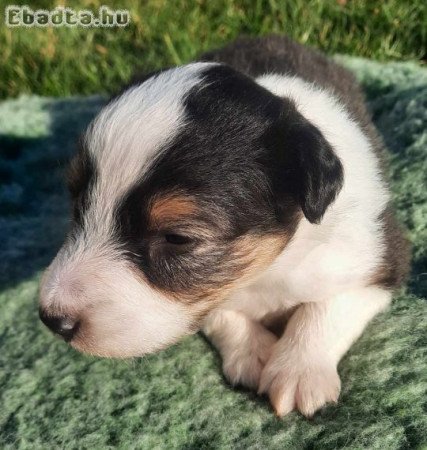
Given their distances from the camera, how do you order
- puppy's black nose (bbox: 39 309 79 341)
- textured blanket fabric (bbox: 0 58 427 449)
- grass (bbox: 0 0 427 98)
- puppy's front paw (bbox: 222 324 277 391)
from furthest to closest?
1. grass (bbox: 0 0 427 98)
2. puppy's front paw (bbox: 222 324 277 391)
3. textured blanket fabric (bbox: 0 58 427 449)
4. puppy's black nose (bbox: 39 309 79 341)

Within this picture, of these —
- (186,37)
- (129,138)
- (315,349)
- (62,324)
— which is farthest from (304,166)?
(186,37)

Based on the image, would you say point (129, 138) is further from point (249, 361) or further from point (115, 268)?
point (249, 361)

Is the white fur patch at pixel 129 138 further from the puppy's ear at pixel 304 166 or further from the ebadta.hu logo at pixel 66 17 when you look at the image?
the ebadta.hu logo at pixel 66 17

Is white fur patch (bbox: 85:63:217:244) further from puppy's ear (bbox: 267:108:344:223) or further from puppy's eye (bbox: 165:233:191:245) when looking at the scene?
puppy's ear (bbox: 267:108:344:223)

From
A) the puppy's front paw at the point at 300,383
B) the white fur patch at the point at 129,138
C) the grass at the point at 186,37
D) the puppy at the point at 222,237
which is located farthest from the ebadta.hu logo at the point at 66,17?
the puppy's front paw at the point at 300,383

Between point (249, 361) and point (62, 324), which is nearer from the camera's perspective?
point (62, 324)

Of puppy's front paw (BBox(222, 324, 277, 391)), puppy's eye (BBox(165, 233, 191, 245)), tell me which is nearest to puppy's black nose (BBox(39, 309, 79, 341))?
puppy's eye (BBox(165, 233, 191, 245))
